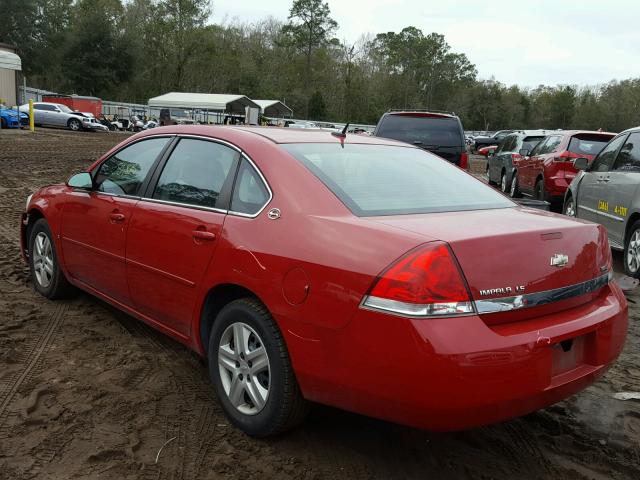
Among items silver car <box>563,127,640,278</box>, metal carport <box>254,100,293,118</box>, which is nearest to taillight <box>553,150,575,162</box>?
silver car <box>563,127,640,278</box>

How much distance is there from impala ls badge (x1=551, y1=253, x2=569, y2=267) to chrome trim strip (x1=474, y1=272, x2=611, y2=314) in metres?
0.11

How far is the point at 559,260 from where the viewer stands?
2.74 metres

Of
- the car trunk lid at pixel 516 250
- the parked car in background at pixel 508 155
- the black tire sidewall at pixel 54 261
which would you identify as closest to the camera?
the car trunk lid at pixel 516 250

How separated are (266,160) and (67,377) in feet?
5.91

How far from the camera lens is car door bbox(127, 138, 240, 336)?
11.0 feet

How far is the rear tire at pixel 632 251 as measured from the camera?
6.62 metres

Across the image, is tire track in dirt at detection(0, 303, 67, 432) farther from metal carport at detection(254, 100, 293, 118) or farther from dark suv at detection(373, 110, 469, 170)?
metal carport at detection(254, 100, 293, 118)

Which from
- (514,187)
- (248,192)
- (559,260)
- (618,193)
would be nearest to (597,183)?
(618,193)

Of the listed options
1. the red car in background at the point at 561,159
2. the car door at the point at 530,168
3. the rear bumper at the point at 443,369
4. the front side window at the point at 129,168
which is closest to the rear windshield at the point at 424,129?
the red car in background at the point at 561,159

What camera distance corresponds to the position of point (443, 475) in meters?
2.82

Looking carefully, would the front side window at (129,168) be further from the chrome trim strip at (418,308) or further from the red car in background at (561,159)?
the red car in background at (561,159)

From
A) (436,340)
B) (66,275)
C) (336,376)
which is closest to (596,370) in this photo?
(436,340)

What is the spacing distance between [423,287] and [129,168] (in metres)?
2.68

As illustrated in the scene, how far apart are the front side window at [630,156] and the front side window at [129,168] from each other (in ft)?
17.8
